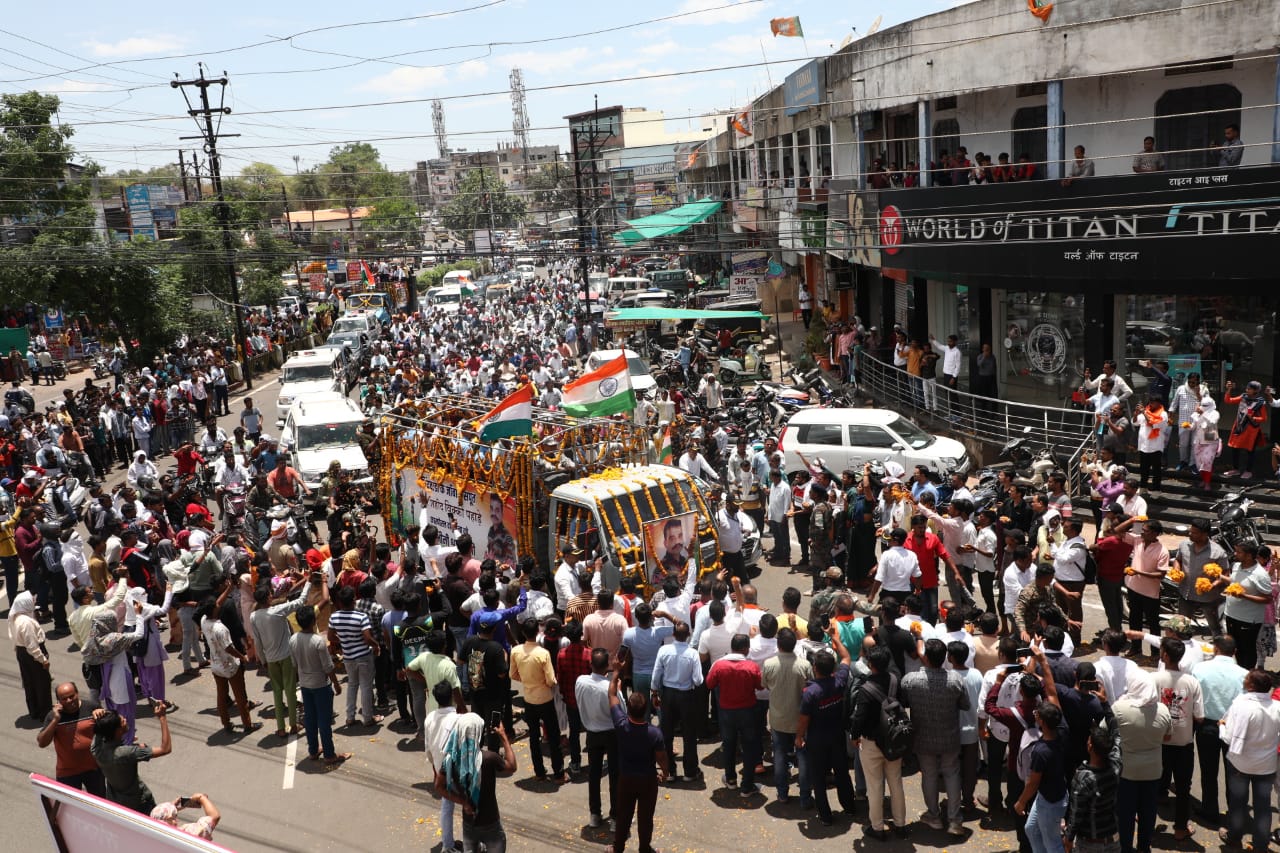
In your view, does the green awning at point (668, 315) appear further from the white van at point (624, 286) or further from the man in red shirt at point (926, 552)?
the man in red shirt at point (926, 552)

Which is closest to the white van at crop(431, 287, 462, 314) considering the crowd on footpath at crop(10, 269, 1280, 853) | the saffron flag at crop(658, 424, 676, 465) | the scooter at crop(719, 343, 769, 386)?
the scooter at crop(719, 343, 769, 386)

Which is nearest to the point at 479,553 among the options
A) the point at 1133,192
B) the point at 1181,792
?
the point at 1181,792

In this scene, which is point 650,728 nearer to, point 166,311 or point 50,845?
point 50,845

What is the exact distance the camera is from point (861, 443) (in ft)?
57.9

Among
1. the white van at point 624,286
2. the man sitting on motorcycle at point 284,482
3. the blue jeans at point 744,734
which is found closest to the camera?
the blue jeans at point 744,734

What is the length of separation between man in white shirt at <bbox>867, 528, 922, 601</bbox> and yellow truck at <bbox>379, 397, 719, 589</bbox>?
2.30 metres

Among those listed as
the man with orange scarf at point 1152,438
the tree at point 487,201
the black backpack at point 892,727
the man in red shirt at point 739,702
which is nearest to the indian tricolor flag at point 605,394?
the man in red shirt at point 739,702

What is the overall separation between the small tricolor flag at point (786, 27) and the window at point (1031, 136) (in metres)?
8.27

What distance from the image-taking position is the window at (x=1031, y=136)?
2141 centimetres

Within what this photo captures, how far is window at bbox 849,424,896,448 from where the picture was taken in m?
17.5

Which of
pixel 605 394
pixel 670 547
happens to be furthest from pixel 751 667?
pixel 605 394

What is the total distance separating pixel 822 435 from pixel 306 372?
57.1ft

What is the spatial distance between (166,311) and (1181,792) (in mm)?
36091

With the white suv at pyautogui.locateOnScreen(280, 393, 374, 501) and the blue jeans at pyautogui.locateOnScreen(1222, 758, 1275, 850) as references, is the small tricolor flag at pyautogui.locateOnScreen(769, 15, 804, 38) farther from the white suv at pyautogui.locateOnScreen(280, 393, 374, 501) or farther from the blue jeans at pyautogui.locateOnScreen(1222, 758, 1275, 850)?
the blue jeans at pyautogui.locateOnScreen(1222, 758, 1275, 850)
